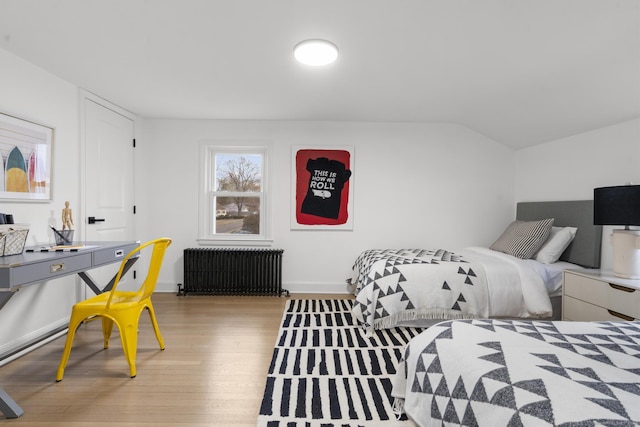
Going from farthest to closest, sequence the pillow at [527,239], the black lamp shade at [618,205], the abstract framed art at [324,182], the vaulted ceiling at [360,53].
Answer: the abstract framed art at [324,182] → the pillow at [527,239] → the black lamp shade at [618,205] → the vaulted ceiling at [360,53]

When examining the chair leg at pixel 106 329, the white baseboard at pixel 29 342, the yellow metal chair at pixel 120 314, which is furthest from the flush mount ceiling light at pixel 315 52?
the white baseboard at pixel 29 342

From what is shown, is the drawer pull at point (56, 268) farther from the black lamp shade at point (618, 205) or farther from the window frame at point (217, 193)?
the black lamp shade at point (618, 205)

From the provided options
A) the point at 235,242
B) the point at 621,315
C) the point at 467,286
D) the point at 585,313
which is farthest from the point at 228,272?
the point at 621,315

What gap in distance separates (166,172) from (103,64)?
170 centimetres

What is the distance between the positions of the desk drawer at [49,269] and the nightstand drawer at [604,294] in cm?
373

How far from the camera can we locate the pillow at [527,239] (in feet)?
10.7

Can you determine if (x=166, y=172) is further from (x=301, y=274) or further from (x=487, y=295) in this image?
(x=487, y=295)

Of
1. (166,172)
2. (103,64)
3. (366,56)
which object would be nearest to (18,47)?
(103,64)

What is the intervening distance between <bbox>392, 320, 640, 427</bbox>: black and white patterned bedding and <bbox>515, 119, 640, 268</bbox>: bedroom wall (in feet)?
6.20

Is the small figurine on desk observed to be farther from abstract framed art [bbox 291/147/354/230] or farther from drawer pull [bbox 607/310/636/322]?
drawer pull [bbox 607/310/636/322]

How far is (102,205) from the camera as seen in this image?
338 cm

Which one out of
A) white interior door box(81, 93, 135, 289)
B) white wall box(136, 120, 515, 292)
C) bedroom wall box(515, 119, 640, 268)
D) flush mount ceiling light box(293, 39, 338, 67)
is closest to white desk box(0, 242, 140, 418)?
white interior door box(81, 93, 135, 289)

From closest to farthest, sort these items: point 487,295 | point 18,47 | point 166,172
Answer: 1. point 18,47
2. point 487,295
3. point 166,172

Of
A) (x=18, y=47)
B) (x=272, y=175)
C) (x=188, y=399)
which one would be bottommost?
(x=188, y=399)
